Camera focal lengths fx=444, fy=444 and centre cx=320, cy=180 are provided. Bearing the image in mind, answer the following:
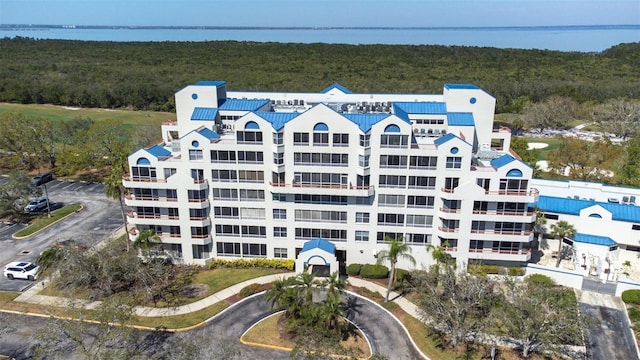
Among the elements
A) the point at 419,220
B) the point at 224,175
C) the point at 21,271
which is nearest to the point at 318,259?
the point at 419,220

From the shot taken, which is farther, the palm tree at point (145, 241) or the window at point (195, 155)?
the window at point (195, 155)

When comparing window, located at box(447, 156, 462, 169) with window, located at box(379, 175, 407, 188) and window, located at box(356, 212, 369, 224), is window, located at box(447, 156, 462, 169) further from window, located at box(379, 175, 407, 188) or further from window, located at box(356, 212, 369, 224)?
window, located at box(356, 212, 369, 224)

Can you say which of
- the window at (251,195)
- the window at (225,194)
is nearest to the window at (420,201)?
the window at (251,195)

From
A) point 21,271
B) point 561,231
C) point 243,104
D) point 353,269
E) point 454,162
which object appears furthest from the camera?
point 243,104

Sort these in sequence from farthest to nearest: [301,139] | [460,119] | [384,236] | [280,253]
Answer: [460,119]
[280,253]
[384,236]
[301,139]

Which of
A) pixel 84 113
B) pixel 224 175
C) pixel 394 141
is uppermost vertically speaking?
pixel 394 141

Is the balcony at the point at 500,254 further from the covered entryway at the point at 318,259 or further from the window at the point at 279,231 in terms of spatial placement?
the window at the point at 279,231

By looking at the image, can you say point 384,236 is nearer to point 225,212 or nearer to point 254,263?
point 254,263
